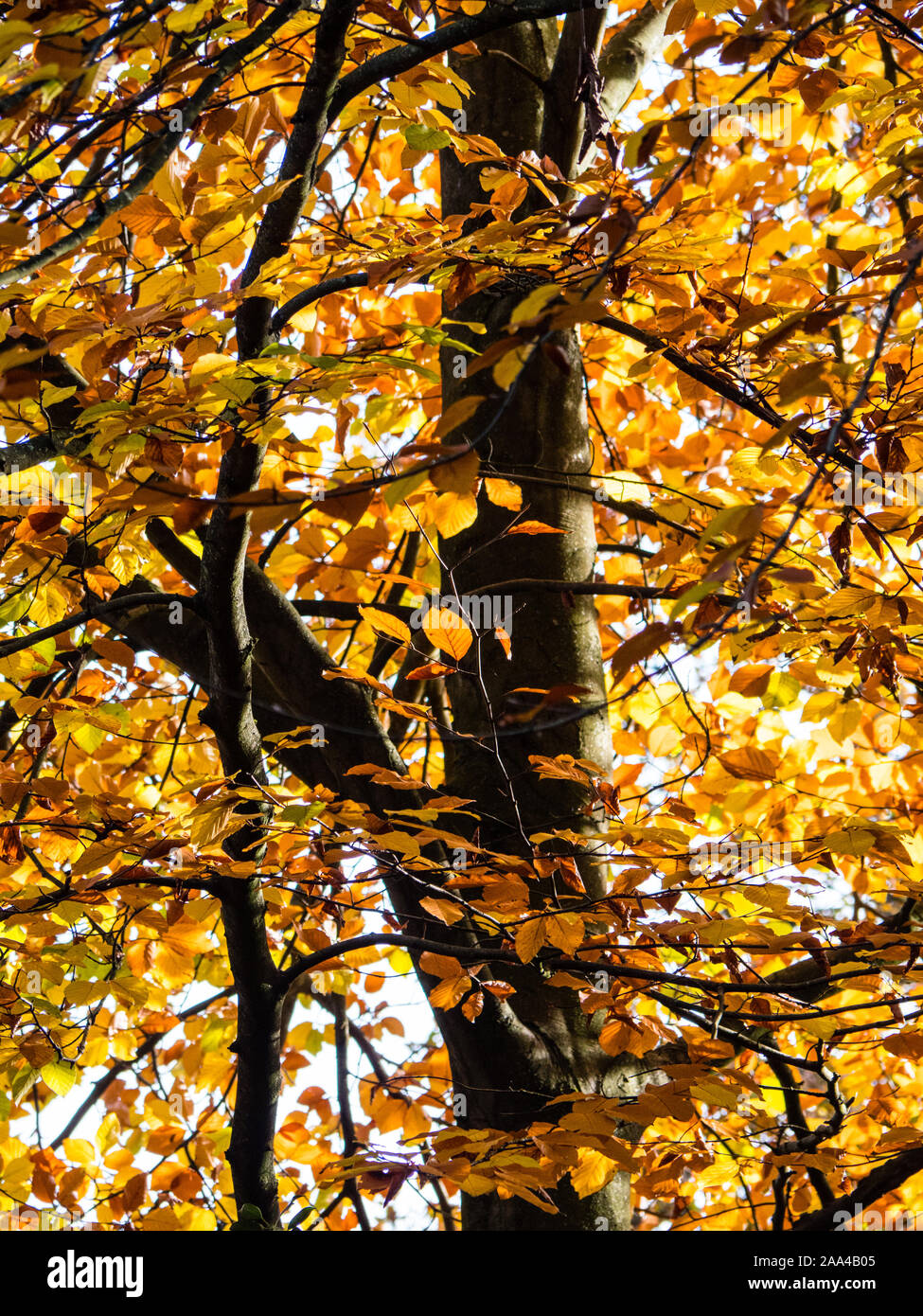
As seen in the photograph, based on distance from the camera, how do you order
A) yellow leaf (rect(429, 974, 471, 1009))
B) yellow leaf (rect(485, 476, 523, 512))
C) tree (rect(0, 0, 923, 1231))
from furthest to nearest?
yellow leaf (rect(485, 476, 523, 512)) → yellow leaf (rect(429, 974, 471, 1009)) → tree (rect(0, 0, 923, 1231))

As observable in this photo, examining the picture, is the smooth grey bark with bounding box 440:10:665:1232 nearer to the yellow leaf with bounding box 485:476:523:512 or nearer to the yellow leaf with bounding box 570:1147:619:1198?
the yellow leaf with bounding box 485:476:523:512

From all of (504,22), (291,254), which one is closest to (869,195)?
(504,22)

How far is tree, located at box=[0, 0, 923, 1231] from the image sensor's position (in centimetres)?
164

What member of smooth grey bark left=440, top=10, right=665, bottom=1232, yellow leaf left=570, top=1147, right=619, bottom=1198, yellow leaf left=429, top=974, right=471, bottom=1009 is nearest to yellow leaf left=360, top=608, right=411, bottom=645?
smooth grey bark left=440, top=10, right=665, bottom=1232

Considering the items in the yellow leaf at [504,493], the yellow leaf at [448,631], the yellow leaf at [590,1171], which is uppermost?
the yellow leaf at [504,493]

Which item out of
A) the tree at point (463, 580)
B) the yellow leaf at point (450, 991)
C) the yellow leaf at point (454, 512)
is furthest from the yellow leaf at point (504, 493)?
the yellow leaf at point (450, 991)

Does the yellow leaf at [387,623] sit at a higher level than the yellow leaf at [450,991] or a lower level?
higher

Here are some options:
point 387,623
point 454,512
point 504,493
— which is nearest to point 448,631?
point 387,623

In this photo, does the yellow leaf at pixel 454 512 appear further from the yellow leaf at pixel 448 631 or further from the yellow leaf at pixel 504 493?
the yellow leaf at pixel 504 493

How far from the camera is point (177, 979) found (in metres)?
2.85

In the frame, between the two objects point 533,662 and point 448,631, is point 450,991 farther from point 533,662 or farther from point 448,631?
point 533,662

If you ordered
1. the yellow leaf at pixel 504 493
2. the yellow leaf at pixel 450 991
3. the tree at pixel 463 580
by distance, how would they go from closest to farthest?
the tree at pixel 463 580 → the yellow leaf at pixel 450 991 → the yellow leaf at pixel 504 493

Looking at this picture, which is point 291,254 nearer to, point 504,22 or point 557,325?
point 504,22

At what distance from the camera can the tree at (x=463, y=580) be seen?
1640mm
